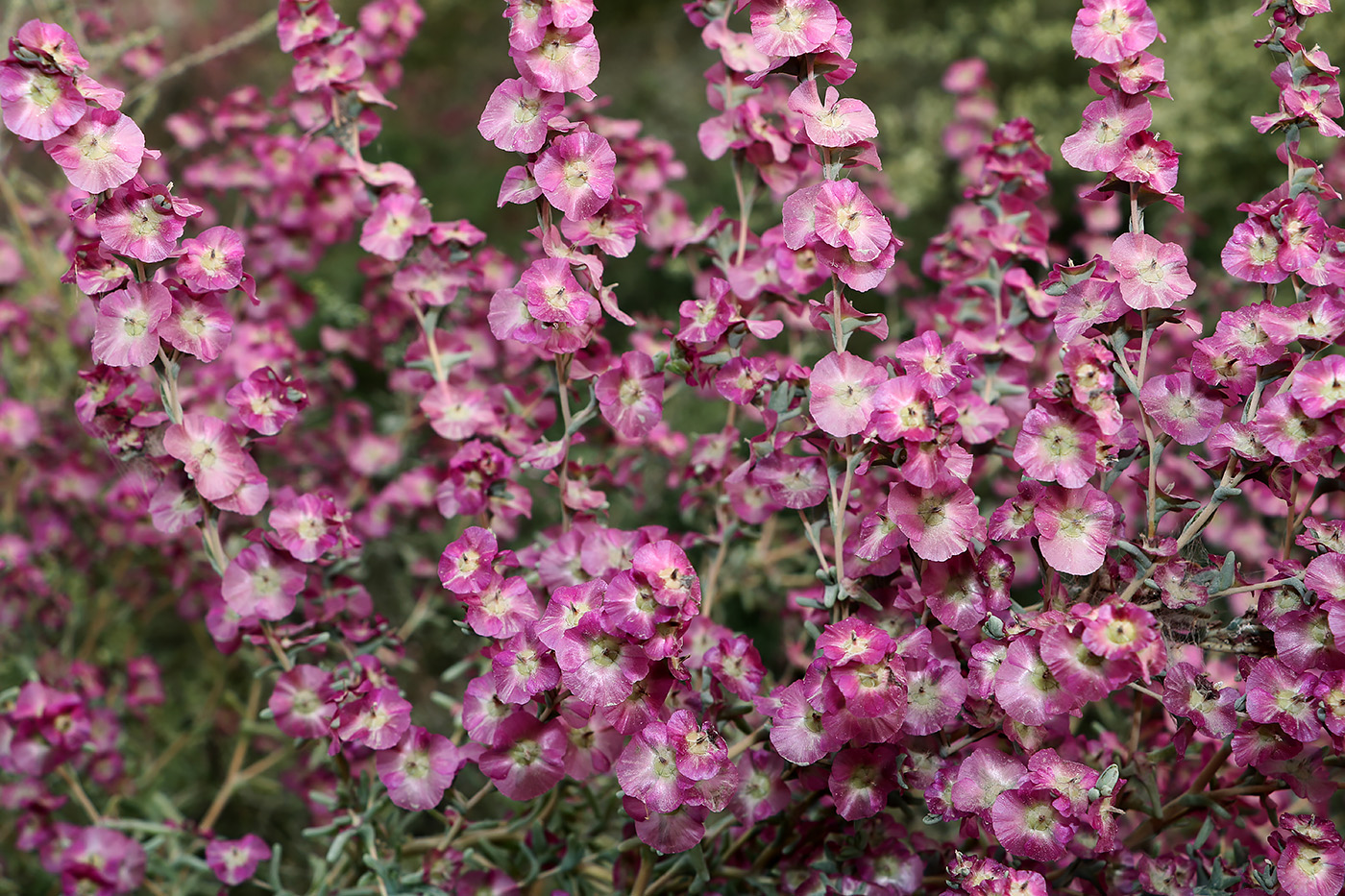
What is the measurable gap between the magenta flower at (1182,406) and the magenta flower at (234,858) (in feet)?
3.21

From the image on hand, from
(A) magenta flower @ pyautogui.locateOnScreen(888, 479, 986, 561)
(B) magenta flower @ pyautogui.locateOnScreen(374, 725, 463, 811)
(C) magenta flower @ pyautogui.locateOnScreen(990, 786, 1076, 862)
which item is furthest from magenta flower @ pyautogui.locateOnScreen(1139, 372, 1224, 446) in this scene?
(B) magenta flower @ pyautogui.locateOnScreen(374, 725, 463, 811)

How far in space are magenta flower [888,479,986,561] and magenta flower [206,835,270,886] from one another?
2.58ft

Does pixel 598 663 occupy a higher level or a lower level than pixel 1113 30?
lower

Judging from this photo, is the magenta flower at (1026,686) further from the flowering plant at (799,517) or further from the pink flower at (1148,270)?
the pink flower at (1148,270)

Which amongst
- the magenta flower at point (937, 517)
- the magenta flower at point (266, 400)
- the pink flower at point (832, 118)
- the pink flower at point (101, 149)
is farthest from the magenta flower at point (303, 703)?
the pink flower at point (832, 118)

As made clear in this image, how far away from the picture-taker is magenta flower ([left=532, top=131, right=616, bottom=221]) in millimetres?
817

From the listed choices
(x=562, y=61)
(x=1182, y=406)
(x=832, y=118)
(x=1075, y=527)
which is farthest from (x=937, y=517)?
(x=562, y=61)

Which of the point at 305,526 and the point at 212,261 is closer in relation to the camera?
the point at 212,261

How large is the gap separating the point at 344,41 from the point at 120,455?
1.63ft

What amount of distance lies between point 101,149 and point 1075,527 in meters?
0.80

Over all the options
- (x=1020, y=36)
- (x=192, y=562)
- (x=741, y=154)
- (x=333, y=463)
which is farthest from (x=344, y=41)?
(x=1020, y=36)

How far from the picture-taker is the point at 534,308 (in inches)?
32.8

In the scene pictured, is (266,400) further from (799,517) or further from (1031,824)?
(1031,824)

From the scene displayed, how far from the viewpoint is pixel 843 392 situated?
0.78 metres
